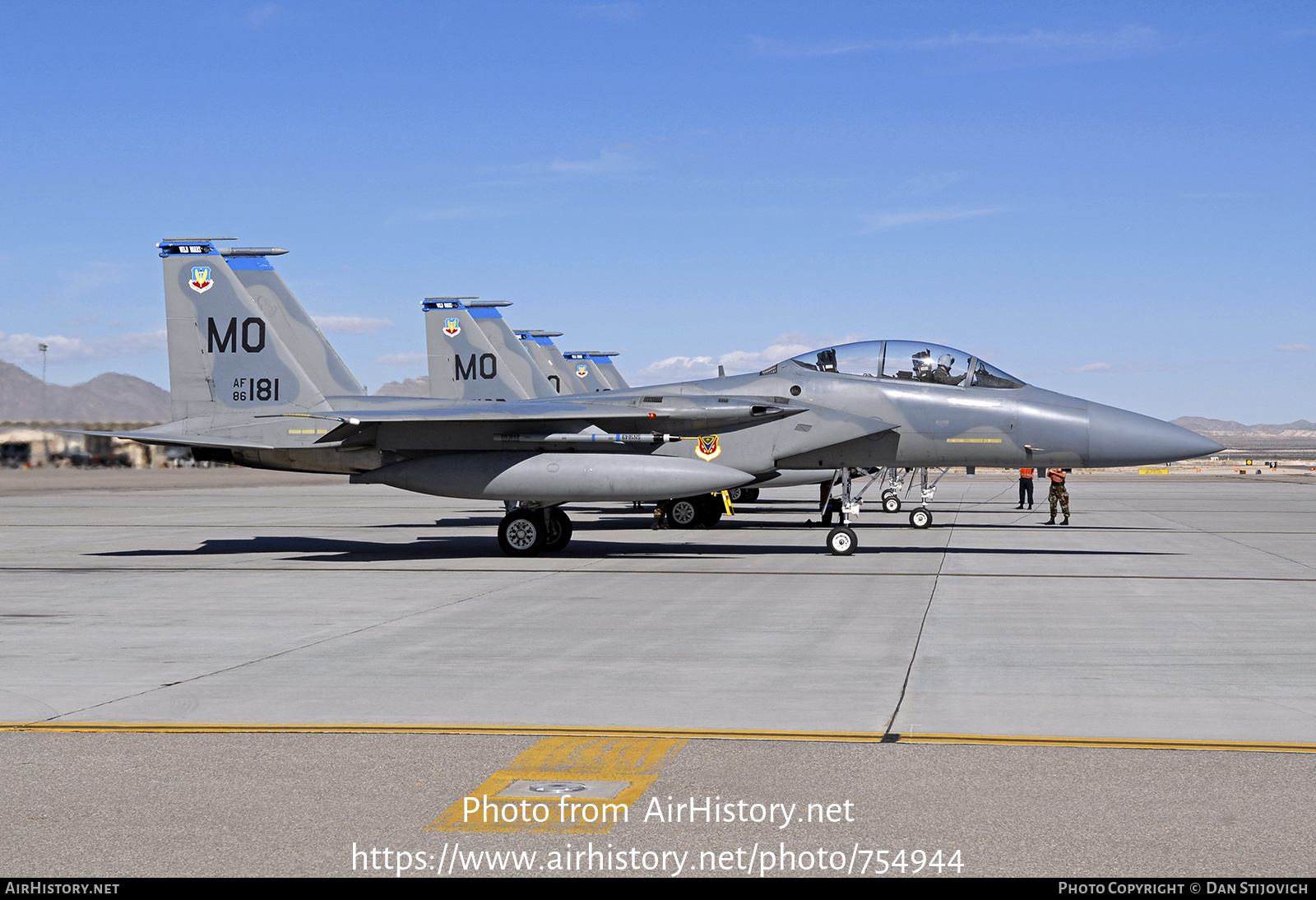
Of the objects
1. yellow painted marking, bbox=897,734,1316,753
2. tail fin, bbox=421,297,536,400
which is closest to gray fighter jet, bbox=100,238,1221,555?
tail fin, bbox=421,297,536,400

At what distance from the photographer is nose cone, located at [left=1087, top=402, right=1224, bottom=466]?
16656mm

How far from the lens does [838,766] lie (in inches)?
233

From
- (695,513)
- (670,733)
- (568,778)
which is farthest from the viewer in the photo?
(695,513)

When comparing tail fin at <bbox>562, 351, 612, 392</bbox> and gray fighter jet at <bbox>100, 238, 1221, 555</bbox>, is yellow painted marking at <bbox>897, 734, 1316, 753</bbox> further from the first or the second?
tail fin at <bbox>562, 351, 612, 392</bbox>

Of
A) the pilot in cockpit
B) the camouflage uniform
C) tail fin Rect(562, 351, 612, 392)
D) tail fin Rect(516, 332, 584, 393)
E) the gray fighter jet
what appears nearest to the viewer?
the gray fighter jet

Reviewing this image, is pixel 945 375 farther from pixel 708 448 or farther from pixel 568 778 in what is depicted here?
pixel 568 778

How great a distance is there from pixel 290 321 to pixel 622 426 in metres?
6.42

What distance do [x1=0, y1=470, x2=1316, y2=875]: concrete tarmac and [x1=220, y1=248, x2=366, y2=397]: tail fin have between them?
132 inches

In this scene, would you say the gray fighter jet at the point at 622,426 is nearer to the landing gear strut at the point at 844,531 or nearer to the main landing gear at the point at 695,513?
the landing gear strut at the point at 844,531

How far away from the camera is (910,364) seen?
1770cm

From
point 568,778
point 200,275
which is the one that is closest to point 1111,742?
point 568,778

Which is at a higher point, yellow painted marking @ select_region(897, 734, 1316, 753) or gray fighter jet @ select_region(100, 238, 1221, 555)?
gray fighter jet @ select_region(100, 238, 1221, 555)
